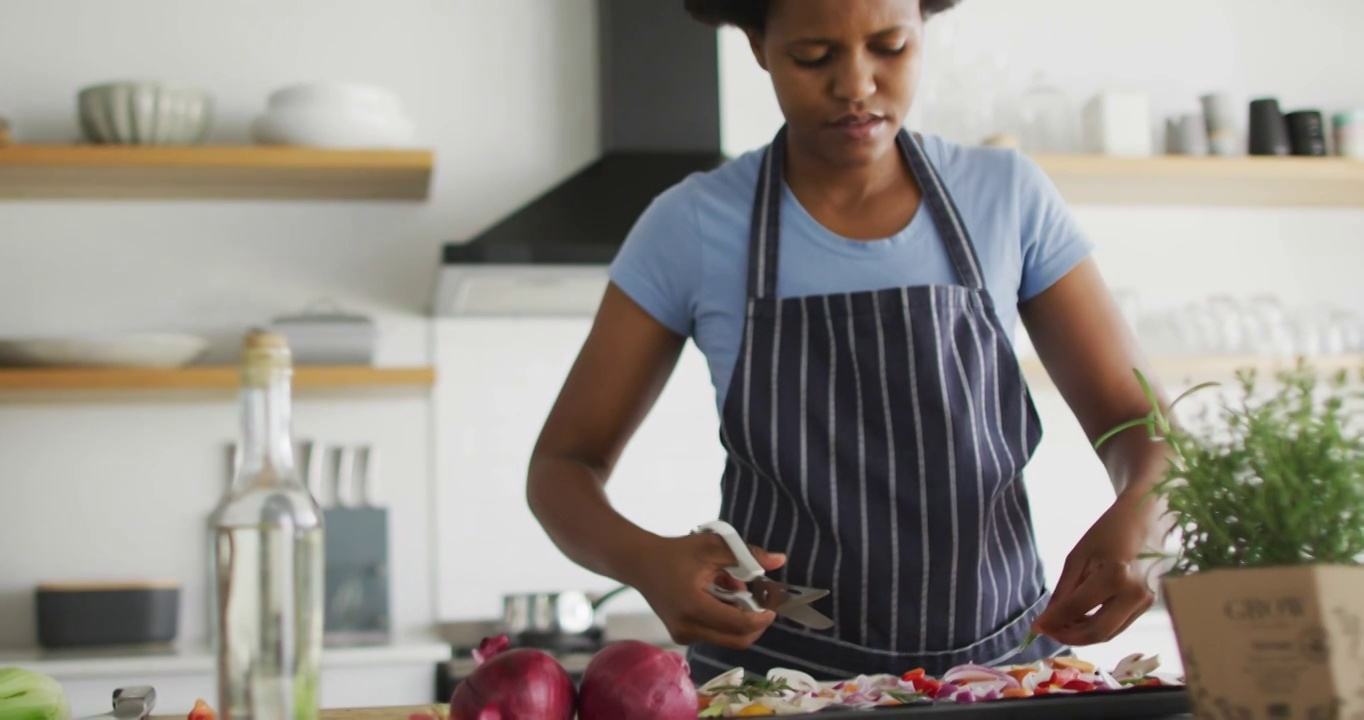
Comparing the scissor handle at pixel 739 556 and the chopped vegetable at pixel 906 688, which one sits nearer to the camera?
the chopped vegetable at pixel 906 688

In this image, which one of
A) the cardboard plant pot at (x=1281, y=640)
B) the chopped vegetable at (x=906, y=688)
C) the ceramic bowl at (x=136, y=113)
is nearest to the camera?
the cardboard plant pot at (x=1281, y=640)

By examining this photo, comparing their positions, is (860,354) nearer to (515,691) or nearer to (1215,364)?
(515,691)

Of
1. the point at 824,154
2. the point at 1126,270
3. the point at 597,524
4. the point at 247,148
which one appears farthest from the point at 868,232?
the point at 1126,270

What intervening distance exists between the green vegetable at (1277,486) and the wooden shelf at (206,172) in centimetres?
249

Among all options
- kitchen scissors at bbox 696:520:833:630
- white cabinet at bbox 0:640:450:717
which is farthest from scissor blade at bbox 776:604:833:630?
white cabinet at bbox 0:640:450:717

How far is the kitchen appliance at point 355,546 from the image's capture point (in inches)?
124

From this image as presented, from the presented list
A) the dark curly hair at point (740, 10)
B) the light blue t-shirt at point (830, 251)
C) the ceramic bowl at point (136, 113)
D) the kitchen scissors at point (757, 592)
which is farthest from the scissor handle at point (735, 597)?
the ceramic bowl at point (136, 113)

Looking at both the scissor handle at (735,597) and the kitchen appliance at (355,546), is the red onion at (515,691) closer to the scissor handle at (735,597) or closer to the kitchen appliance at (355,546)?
the scissor handle at (735,597)

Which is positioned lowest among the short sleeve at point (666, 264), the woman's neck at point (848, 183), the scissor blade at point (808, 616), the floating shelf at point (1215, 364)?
the scissor blade at point (808, 616)

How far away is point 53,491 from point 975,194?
2436 millimetres

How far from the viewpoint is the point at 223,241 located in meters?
3.29

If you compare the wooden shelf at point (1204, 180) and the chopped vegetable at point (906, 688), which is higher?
the wooden shelf at point (1204, 180)

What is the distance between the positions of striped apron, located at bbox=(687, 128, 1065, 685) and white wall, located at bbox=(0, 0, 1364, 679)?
1977 mm

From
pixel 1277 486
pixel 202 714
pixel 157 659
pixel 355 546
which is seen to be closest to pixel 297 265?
pixel 355 546
